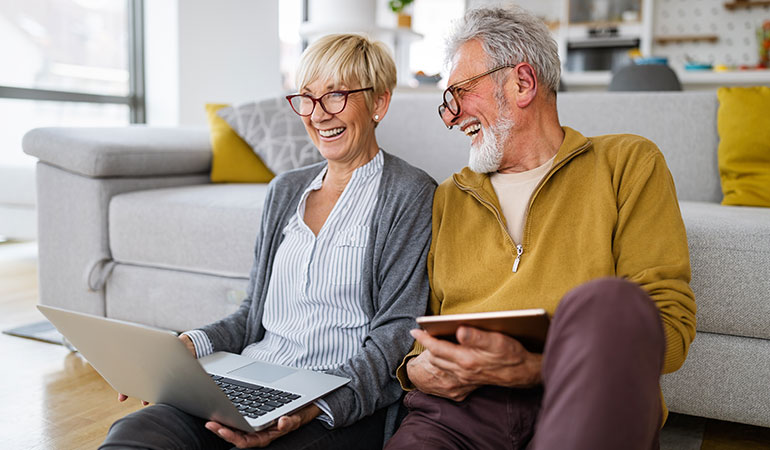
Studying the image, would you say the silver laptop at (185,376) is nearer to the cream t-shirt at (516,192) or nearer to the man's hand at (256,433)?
the man's hand at (256,433)

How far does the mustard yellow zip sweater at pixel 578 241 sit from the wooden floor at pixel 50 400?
3.14 ft

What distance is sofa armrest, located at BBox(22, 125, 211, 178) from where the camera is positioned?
90.3 inches

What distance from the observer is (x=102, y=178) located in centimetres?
234

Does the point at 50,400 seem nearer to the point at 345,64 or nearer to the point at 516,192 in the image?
the point at 345,64

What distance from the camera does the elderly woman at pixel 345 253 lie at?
1275 mm

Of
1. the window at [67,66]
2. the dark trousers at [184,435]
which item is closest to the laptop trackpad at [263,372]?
the dark trousers at [184,435]

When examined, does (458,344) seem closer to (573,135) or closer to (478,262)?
(478,262)

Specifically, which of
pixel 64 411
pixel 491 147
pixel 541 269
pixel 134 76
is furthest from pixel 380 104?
pixel 134 76

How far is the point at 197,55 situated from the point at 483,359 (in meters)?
4.41

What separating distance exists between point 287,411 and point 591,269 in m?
0.55

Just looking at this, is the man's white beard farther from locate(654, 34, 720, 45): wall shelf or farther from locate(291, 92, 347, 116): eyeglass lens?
locate(654, 34, 720, 45): wall shelf

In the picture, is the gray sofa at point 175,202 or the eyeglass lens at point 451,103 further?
the gray sofa at point 175,202

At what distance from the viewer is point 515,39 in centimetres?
131

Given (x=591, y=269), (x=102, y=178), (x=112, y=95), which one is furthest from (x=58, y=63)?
(x=591, y=269)
